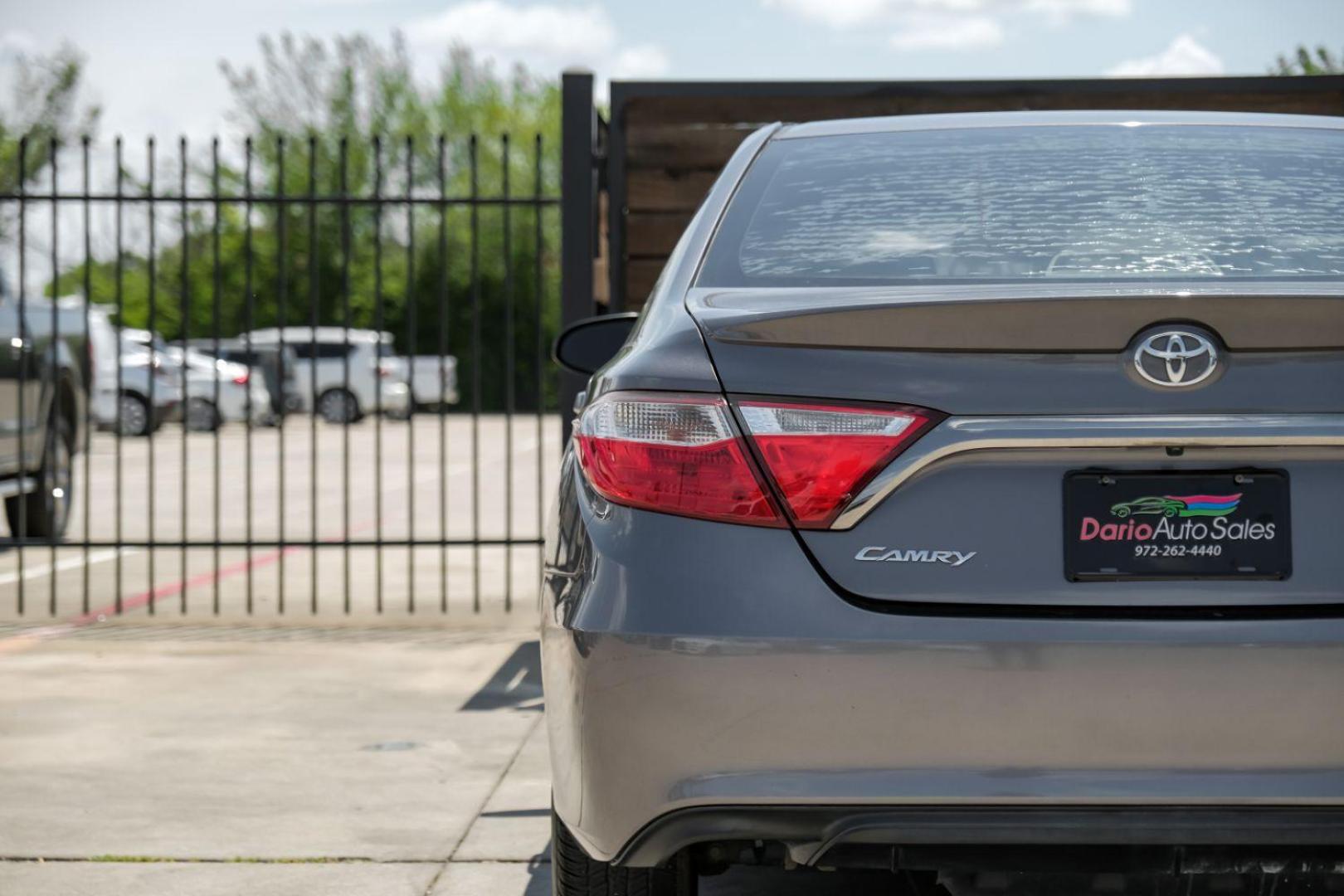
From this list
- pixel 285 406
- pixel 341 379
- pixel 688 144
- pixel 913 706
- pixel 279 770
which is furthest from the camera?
pixel 341 379

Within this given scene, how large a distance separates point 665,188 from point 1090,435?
16.0 feet

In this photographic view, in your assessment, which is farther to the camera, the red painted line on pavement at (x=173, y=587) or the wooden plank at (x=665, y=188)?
the red painted line on pavement at (x=173, y=587)

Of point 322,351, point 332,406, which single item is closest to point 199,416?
point 332,406

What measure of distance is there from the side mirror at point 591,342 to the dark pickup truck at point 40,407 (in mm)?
5577

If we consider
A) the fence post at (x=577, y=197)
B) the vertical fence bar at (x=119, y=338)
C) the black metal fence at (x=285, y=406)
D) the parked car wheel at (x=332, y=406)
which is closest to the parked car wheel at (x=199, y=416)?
the black metal fence at (x=285, y=406)

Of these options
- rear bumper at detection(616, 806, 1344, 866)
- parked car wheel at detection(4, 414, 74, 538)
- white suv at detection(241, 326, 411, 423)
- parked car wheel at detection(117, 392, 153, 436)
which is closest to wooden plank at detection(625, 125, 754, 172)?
rear bumper at detection(616, 806, 1344, 866)

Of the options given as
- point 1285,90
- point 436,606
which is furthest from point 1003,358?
point 436,606

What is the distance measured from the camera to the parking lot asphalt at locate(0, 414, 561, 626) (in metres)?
8.20

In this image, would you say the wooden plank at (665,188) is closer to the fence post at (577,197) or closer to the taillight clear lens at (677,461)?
the fence post at (577,197)

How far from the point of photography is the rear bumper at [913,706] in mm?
2162

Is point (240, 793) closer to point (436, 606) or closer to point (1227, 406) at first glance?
point (1227, 406)

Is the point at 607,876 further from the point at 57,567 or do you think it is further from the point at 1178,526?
the point at 57,567

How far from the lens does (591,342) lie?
3730 mm

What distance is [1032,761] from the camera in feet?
7.16
